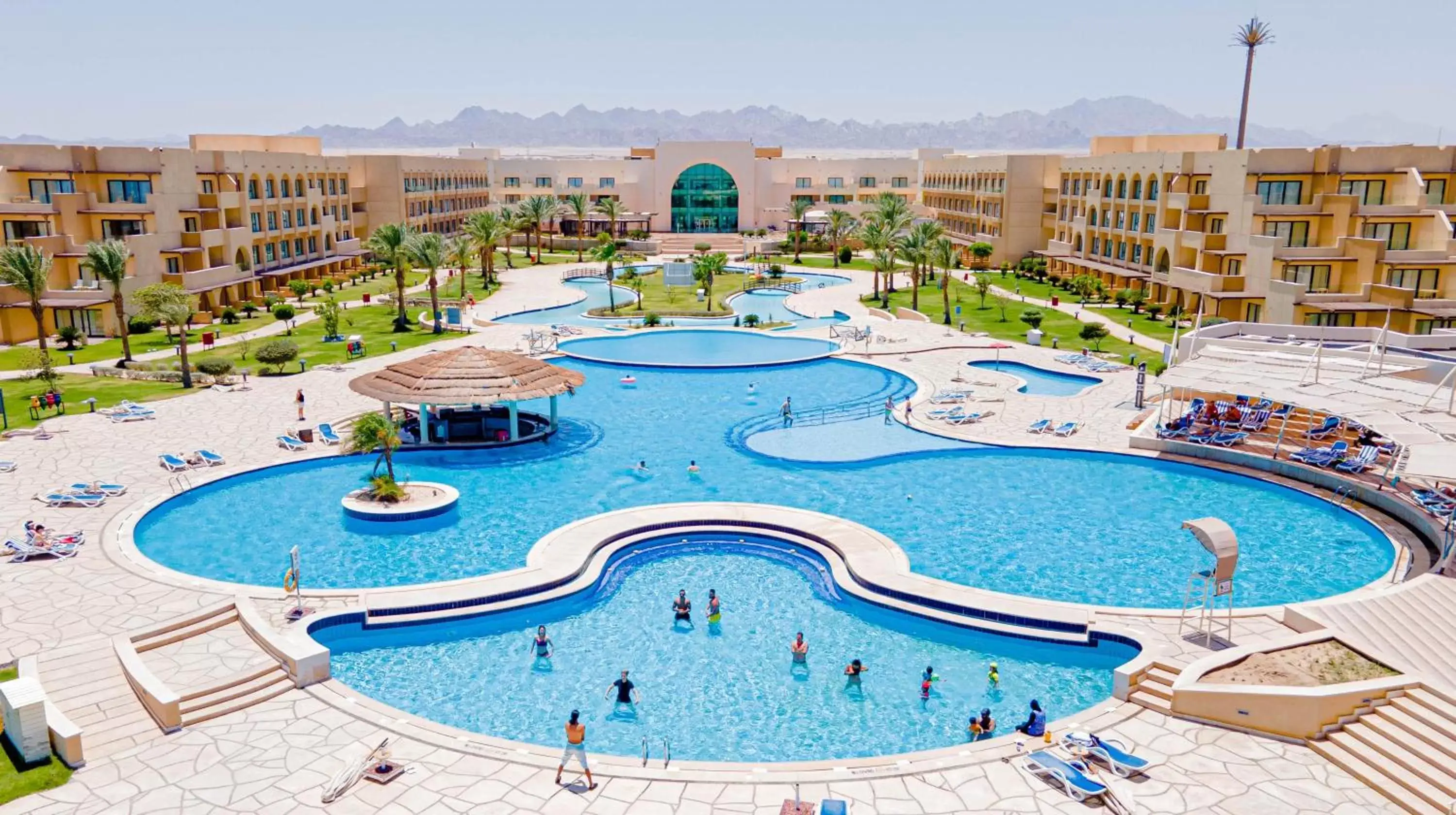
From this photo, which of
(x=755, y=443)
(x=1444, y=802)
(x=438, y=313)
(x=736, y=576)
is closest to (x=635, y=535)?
(x=736, y=576)

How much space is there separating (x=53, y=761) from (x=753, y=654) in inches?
481

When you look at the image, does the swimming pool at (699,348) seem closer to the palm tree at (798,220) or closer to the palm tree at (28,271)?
the palm tree at (28,271)

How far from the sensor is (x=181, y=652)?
1884 centimetres

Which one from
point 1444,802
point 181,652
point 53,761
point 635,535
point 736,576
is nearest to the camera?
point 1444,802

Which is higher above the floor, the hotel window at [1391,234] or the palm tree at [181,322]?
the hotel window at [1391,234]

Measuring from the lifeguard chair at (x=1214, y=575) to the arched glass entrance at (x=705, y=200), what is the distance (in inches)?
3611

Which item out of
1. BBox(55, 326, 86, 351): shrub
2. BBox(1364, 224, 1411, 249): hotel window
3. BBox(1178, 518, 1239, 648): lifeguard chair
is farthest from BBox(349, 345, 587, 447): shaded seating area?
BBox(1364, 224, 1411, 249): hotel window

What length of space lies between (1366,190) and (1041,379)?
83.2ft

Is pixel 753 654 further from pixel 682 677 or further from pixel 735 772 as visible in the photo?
pixel 735 772

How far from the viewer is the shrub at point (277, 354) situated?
1623 inches

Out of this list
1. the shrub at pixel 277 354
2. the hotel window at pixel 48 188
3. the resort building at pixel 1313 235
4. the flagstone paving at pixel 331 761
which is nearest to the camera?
the flagstone paving at pixel 331 761

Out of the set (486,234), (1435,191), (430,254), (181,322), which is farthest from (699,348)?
(1435,191)

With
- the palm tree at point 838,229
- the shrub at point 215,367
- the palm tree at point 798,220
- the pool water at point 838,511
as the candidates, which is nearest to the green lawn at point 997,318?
the palm tree at point 838,229

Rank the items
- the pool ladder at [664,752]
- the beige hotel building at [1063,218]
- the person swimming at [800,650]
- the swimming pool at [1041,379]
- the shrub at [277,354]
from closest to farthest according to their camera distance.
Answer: the pool ladder at [664,752], the person swimming at [800,650], the shrub at [277,354], the swimming pool at [1041,379], the beige hotel building at [1063,218]
